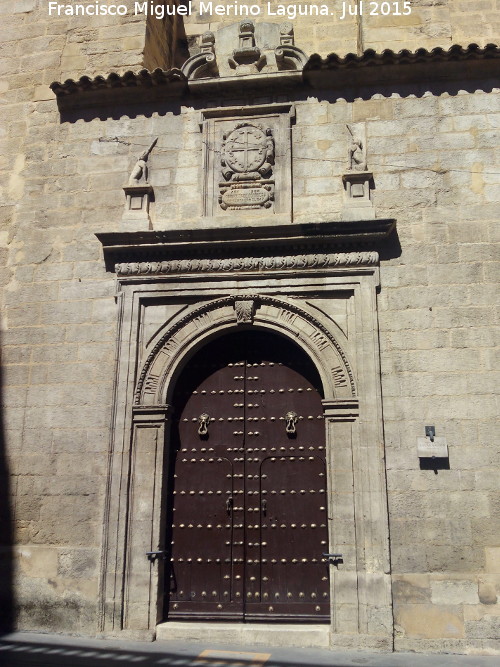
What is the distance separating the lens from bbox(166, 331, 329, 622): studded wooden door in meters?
5.56

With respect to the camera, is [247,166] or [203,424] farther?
[247,166]

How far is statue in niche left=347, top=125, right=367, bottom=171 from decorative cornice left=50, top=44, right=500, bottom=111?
0.76m

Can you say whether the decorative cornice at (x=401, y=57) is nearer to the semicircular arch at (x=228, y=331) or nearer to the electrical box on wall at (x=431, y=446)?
the semicircular arch at (x=228, y=331)

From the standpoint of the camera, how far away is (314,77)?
6.62m

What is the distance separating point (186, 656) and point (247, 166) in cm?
446

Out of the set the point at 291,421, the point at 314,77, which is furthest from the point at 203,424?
the point at 314,77

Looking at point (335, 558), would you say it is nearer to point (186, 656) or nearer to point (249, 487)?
point (249, 487)

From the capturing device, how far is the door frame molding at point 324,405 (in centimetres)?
525

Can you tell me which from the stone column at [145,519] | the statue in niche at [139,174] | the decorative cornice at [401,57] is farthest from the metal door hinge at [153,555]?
the decorative cornice at [401,57]

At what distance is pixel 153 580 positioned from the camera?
547cm

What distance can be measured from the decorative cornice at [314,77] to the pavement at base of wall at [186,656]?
531 cm

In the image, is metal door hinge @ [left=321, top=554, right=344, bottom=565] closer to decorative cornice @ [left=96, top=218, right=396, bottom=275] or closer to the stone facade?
the stone facade

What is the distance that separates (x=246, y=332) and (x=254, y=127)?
2.15 meters

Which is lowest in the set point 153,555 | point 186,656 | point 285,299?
point 186,656
